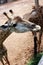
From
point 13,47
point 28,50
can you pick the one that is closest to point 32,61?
point 28,50

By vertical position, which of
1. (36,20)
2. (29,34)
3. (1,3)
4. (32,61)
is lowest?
(1,3)

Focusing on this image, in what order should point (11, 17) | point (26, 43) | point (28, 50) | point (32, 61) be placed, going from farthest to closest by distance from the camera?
1. point (26, 43)
2. point (28, 50)
3. point (32, 61)
4. point (11, 17)

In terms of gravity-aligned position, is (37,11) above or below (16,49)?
above

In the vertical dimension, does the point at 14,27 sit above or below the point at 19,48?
above

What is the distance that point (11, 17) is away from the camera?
292 centimetres

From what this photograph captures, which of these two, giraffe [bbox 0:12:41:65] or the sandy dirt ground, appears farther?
the sandy dirt ground

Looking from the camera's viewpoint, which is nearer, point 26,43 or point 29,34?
point 26,43

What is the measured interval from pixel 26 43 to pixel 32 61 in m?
1.12

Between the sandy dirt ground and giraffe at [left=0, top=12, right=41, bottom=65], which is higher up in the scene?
giraffe at [left=0, top=12, right=41, bottom=65]

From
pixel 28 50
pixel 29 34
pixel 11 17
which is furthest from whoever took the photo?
pixel 29 34

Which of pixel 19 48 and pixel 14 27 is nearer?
pixel 14 27

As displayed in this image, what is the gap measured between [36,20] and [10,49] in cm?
96

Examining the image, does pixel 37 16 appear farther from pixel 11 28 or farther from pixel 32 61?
Result: pixel 11 28

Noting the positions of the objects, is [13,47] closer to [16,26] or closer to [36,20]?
[36,20]
